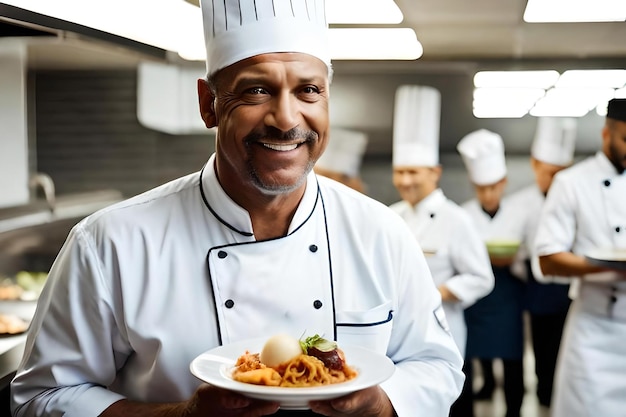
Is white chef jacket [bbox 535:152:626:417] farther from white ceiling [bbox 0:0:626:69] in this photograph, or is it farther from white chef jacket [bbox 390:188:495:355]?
white ceiling [bbox 0:0:626:69]

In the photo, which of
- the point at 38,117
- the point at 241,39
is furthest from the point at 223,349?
the point at 38,117

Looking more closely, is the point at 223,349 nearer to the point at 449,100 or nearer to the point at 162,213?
the point at 162,213

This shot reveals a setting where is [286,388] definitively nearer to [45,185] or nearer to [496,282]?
[496,282]

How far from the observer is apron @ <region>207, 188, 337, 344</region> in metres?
1.51

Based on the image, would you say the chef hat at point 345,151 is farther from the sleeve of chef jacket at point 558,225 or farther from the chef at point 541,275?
the sleeve of chef jacket at point 558,225

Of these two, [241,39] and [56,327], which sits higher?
[241,39]

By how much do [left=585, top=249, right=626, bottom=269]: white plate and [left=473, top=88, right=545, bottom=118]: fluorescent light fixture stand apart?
2.31 feet

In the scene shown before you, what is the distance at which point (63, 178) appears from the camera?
4004 mm

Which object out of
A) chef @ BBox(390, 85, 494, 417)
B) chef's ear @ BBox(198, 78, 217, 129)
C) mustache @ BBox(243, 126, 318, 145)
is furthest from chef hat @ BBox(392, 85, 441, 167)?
mustache @ BBox(243, 126, 318, 145)

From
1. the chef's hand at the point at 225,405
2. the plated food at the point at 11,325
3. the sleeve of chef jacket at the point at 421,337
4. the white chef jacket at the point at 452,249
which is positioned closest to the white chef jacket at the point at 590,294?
the white chef jacket at the point at 452,249

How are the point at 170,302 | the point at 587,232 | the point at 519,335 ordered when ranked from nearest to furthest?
the point at 170,302 → the point at 587,232 → the point at 519,335

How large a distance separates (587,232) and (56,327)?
253cm

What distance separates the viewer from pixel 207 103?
1.57 m

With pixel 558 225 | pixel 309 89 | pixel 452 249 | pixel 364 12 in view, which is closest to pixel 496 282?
pixel 452 249
